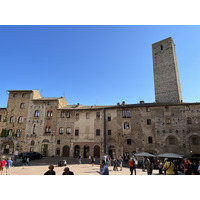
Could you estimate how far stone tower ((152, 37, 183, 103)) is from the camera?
29109 millimetres

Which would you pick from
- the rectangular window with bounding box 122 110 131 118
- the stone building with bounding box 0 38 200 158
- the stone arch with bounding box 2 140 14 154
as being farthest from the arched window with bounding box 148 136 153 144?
the stone arch with bounding box 2 140 14 154

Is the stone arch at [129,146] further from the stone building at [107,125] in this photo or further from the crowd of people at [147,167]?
the crowd of people at [147,167]

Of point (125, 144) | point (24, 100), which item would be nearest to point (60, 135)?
point (24, 100)

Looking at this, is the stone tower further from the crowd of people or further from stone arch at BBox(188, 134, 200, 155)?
the crowd of people

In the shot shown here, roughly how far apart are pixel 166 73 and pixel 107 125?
16247 millimetres

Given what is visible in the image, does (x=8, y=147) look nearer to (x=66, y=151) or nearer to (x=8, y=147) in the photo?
(x=8, y=147)

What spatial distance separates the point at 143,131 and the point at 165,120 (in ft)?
13.5

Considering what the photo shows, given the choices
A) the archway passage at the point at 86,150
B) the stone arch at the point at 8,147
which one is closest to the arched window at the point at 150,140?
the archway passage at the point at 86,150

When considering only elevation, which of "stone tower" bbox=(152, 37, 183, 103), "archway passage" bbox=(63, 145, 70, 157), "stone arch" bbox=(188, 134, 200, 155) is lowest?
"archway passage" bbox=(63, 145, 70, 157)

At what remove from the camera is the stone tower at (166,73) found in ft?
95.5

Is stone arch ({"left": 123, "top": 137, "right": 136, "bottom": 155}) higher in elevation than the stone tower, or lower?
lower

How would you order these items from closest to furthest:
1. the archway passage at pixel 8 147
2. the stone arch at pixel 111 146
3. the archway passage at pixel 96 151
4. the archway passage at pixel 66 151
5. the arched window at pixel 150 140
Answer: the arched window at pixel 150 140 < the stone arch at pixel 111 146 < the archway passage at pixel 96 151 < the archway passage at pixel 66 151 < the archway passage at pixel 8 147

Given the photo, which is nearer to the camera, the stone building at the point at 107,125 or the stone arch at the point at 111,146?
the stone building at the point at 107,125

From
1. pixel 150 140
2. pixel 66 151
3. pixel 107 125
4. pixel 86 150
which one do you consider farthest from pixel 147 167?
pixel 66 151
